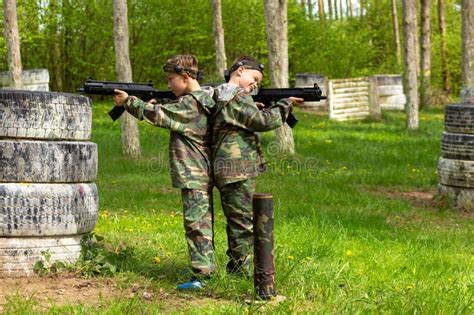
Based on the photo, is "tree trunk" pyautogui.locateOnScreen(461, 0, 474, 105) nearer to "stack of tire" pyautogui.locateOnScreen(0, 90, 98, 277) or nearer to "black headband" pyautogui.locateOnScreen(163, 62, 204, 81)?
"black headband" pyautogui.locateOnScreen(163, 62, 204, 81)

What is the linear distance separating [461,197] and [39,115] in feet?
20.6

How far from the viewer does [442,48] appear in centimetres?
3806

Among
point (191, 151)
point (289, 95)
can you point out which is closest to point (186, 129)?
point (191, 151)

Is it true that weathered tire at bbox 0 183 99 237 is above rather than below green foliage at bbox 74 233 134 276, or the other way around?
above

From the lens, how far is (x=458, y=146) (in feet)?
34.9

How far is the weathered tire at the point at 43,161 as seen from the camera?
238 inches

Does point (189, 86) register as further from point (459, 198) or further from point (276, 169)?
point (276, 169)

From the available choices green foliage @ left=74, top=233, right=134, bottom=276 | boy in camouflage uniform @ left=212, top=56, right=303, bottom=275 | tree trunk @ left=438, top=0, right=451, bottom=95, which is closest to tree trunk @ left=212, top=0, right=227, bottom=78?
green foliage @ left=74, top=233, right=134, bottom=276

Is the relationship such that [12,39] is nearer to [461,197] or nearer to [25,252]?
[461,197]

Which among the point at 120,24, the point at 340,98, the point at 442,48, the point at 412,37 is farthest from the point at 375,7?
the point at 120,24

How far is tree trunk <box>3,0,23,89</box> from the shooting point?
55.5 ft

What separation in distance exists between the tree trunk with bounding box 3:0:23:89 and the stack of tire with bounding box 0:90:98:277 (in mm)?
11306

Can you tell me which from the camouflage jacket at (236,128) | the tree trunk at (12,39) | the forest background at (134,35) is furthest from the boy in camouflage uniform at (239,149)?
the forest background at (134,35)

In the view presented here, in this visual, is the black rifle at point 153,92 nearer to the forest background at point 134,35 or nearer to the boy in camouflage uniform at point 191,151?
the boy in camouflage uniform at point 191,151
